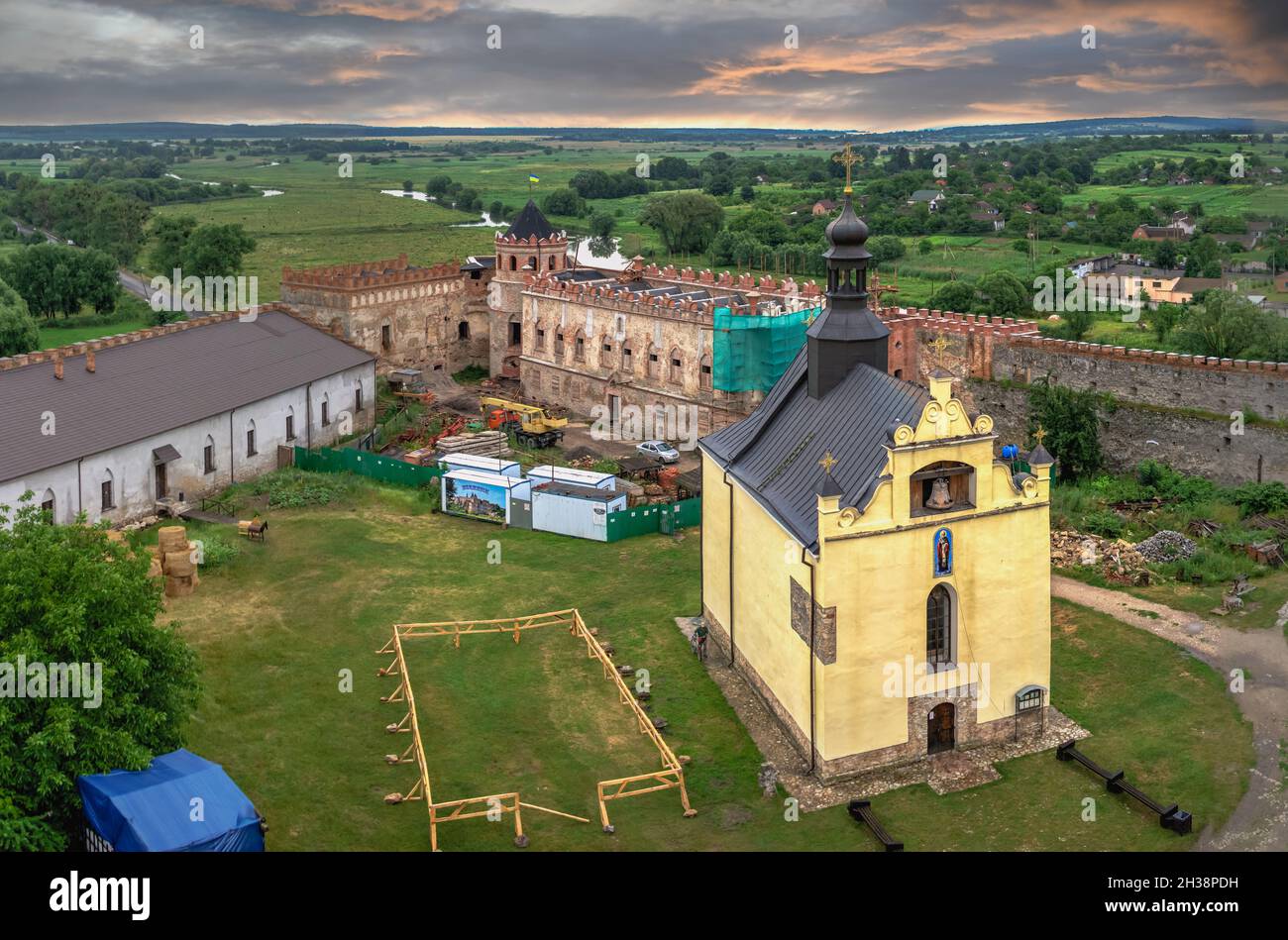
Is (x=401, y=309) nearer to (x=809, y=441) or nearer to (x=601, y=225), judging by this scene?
(x=809, y=441)

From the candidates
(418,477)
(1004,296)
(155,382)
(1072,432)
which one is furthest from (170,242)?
(1072,432)

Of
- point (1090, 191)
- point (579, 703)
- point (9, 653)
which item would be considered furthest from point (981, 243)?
point (9, 653)

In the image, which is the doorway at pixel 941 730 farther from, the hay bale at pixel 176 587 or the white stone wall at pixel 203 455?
the white stone wall at pixel 203 455

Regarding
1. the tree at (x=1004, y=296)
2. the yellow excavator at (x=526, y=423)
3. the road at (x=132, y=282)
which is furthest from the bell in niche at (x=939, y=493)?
the road at (x=132, y=282)

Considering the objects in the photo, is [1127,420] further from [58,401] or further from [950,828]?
[58,401]

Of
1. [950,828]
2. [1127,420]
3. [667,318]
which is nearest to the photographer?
[950,828]

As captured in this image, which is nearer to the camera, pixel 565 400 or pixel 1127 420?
pixel 1127 420

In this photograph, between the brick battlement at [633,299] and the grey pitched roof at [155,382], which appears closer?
the grey pitched roof at [155,382]
